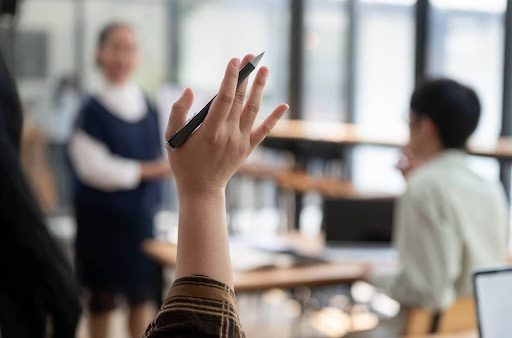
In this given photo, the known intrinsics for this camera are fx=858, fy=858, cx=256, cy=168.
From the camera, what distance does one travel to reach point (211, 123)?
105 cm

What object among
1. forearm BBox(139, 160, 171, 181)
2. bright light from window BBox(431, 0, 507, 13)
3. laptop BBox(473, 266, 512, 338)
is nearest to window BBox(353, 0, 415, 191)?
bright light from window BBox(431, 0, 507, 13)

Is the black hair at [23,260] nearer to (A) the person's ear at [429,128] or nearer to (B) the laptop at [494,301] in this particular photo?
(B) the laptop at [494,301]

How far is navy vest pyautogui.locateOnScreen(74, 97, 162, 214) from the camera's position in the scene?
3.93 metres

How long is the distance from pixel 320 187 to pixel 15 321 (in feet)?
16.2

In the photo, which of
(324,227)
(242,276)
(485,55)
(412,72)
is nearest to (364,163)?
(412,72)

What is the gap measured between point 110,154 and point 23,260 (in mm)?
3042

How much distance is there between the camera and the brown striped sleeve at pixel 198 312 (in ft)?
3.41

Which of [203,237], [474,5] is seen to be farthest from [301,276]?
[474,5]

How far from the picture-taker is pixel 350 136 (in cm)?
572

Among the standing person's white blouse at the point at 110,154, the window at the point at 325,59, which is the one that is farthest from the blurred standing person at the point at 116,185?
the window at the point at 325,59

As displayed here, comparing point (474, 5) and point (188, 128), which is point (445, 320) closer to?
point (188, 128)

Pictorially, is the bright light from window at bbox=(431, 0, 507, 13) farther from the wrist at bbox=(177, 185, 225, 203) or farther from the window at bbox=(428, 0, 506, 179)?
the wrist at bbox=(177, 185, 225, 203)

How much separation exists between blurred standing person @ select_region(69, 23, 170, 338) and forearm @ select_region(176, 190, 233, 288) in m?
2.82

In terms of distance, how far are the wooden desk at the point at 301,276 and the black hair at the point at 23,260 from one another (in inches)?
81.9
